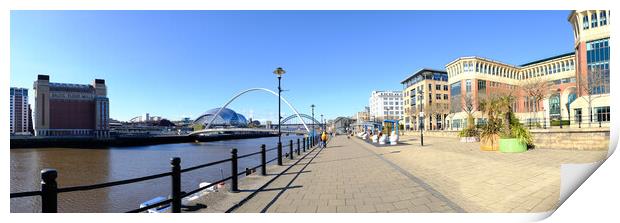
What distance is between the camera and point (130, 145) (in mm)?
64062

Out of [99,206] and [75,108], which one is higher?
[75,108]

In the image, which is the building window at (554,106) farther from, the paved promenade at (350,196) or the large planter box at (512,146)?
the paved promenade at (350,196)

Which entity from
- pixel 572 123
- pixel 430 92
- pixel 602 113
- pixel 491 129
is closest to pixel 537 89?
pixel 602 113

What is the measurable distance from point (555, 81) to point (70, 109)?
108 metres

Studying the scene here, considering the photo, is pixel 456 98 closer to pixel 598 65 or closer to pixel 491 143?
pixel 598 65

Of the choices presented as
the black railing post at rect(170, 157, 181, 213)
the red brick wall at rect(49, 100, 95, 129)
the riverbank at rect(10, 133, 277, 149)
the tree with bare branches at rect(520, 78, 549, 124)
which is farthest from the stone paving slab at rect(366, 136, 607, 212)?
the red brick wall at rect(49, 100, 95, 129)

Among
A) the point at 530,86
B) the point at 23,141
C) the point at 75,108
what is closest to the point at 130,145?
the point at 23,141

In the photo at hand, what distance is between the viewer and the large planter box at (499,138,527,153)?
37.9 ft

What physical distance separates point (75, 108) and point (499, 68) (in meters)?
102

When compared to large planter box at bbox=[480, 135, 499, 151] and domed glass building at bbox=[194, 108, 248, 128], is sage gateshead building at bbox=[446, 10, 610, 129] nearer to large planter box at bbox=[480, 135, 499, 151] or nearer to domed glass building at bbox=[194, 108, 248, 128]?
large planter box at bbox=[480, 135, 499, 151]

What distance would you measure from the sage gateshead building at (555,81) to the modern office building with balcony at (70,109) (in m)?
85.2

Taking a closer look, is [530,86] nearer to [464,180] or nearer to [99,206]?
[464,180]

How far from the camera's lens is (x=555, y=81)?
48.7 metres
